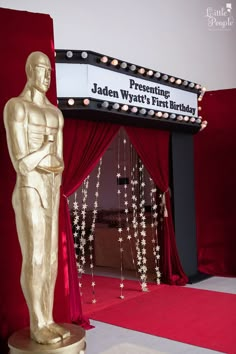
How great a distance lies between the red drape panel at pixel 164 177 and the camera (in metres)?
4.92

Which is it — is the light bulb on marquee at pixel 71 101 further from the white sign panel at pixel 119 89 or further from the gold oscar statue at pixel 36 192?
the gold oscar statue at pixel 36 192

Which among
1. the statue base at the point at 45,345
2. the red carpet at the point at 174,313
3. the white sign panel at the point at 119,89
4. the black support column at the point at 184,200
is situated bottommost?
the red carpet at the point at 174,313

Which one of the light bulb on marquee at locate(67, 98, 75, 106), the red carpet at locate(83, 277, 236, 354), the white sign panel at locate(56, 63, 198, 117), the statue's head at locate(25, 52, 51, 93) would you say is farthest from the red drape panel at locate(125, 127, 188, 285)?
the statue's head at locate(25, 52, 51, 93)

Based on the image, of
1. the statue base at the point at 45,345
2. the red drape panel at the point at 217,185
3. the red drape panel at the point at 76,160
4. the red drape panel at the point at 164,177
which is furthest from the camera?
the red drape panel at the point at 217,185

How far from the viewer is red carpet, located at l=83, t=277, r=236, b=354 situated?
322 cm

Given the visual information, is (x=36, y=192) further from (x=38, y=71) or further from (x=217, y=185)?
(x=217, y=185)

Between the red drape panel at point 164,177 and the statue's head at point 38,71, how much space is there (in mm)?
2405

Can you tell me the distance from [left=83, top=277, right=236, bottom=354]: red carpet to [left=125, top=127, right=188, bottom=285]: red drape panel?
9.7 inches

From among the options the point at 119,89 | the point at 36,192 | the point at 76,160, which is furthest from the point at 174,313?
the point at 119,89

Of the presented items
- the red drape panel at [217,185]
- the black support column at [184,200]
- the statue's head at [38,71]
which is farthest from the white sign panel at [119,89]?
the statue's head at [38,71]

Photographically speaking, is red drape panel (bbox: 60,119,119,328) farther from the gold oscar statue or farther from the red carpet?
the gold oscar statue

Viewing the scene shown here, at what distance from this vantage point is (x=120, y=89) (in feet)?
13.5

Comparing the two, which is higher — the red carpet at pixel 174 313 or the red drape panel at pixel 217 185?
the red drape panel at pixel 217 185

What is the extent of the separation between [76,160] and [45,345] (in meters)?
1.88
